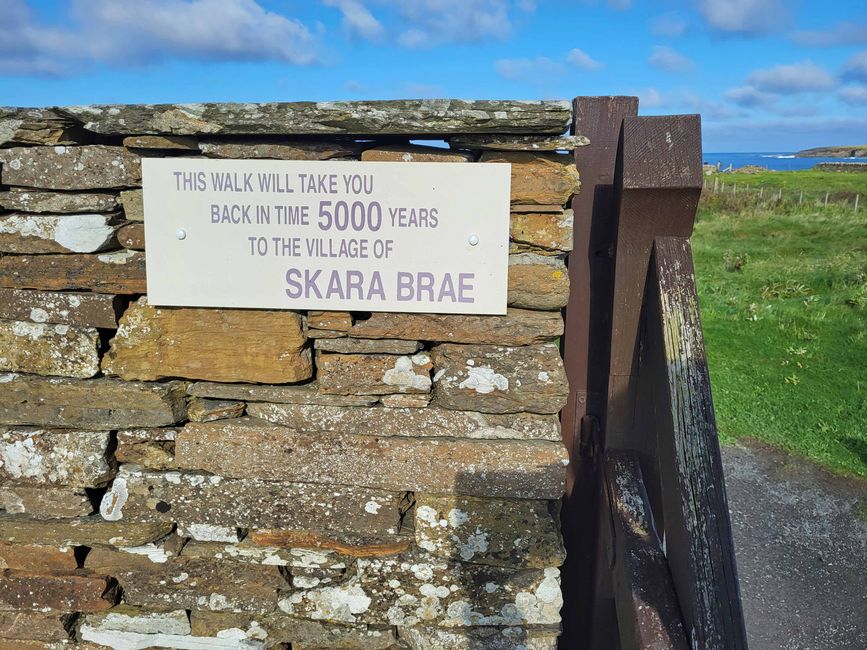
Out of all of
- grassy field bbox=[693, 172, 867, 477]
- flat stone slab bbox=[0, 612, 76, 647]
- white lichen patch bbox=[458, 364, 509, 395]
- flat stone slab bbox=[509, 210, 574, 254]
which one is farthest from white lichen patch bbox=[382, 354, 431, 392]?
grassy field bbox=[693, 172, 867, 477]

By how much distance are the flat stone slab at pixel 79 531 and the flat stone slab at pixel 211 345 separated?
1.73 ft

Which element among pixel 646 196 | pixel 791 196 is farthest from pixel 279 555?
pixel 791 196

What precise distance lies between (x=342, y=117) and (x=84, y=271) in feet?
3.27

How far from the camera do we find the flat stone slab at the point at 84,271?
2.19m

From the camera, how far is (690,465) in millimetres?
1688

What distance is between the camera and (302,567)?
2301 mm

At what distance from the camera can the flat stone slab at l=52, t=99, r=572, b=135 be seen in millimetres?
1929

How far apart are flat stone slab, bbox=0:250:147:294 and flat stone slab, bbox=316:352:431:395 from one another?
0.68 m

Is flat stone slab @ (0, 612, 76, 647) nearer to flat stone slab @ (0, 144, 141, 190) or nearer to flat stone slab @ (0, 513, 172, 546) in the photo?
flat stone slab @ (0, 513, 172, 546)

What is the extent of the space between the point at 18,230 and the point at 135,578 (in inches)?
48.8

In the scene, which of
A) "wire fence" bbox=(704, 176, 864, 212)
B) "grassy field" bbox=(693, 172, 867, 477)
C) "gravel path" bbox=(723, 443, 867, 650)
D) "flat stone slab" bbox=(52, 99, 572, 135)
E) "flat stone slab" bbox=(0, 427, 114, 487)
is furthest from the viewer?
"wire fence" bbox=(704, 176, 864, 212)

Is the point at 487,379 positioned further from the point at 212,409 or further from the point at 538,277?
the point at 212,409

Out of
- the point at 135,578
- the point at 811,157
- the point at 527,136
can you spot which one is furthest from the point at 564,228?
the point at 811,157

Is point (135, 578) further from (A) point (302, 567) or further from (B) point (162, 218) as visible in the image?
(B) point (162, 218)
